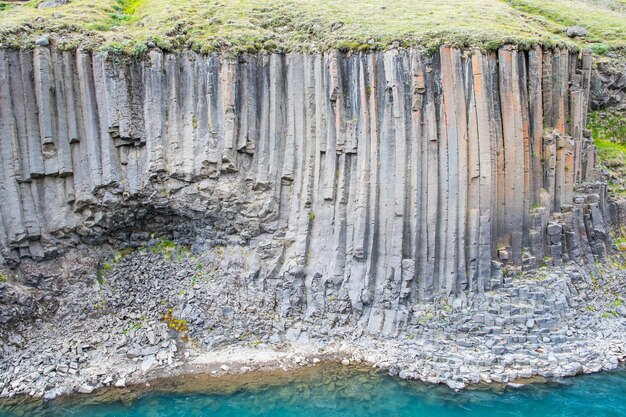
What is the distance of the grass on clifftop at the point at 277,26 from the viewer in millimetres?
17219

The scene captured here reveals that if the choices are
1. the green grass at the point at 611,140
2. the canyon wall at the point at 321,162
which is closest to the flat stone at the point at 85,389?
the canyon wall at the point at 321,162

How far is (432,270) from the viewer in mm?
16531

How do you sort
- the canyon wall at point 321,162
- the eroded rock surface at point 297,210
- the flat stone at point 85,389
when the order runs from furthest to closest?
the canyon wall at point 321,162 < the eroded rock surface at point 297,210 < the flat stone at point 85,389

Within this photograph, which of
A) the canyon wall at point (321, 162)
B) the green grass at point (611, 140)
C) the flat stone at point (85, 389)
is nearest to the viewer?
the flat stone at point (85, 389)

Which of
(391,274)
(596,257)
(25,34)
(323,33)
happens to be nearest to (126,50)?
(25,34)

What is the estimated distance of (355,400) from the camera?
14.1 meters

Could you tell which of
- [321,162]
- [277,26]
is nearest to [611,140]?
[321,162]

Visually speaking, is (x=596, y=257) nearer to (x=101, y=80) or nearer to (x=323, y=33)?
(x=323, y=33)

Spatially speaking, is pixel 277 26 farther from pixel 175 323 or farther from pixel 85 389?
pixel 85 389

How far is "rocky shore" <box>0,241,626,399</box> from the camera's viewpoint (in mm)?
14969

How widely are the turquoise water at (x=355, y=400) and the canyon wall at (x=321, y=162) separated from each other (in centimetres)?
263

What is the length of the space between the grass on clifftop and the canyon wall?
54 cm

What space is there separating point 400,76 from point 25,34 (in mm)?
11991

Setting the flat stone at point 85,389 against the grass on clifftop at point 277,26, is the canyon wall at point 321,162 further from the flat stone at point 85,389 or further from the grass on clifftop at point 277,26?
the flat stone at point 85,389
